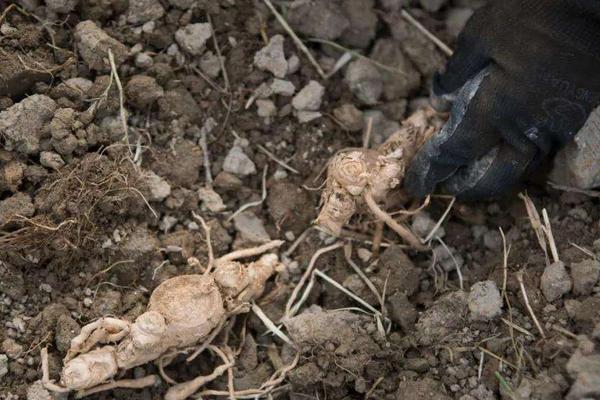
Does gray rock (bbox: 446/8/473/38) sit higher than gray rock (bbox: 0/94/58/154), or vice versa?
gray rock (bbox: 446/8/473/38)

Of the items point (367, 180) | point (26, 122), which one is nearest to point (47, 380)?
point (26, 122)

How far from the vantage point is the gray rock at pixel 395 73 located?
93.4 inches

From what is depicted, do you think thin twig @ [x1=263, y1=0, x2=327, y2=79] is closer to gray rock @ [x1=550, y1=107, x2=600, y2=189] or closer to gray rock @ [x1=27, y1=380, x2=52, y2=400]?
gray rock @ [x1=550, y1=107, x2=600, y2=189]

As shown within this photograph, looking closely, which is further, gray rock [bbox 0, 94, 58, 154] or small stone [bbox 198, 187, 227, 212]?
small stone [bbox 198, 187, 227, 212]

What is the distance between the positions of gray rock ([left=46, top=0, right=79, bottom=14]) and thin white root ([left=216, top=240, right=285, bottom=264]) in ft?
2.97

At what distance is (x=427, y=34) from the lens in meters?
2.41

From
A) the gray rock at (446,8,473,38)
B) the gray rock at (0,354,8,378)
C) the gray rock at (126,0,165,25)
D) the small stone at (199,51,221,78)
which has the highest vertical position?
the gray rock at (446,8,473,38)

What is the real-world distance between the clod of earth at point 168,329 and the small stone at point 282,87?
567mm

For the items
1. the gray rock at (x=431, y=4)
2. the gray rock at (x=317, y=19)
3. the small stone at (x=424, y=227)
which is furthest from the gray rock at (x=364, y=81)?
the small stone at (x=424, y=227)

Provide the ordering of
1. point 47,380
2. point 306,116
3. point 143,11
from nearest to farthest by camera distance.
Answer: point 47,380 → point 143,11 → point 306,116

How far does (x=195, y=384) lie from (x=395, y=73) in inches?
48.9

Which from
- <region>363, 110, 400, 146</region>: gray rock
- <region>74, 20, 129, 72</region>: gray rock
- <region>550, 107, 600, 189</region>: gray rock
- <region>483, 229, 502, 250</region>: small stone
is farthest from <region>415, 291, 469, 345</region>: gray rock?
<region>74, 20, 129, 72</region>: gray rock

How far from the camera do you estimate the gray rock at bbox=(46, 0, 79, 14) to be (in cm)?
206

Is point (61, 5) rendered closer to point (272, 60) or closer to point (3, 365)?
point (272, 60)
